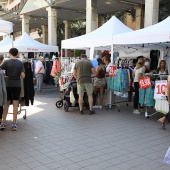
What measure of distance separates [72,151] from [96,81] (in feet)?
12.9

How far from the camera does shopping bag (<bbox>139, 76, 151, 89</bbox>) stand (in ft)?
22.7

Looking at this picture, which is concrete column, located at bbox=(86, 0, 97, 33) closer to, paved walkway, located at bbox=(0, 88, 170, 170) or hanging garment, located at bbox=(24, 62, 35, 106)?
paved walkway, located at bbox=(0, 88, 170, 170)

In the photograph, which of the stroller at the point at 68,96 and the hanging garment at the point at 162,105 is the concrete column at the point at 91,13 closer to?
the stroller at the point at 68,96

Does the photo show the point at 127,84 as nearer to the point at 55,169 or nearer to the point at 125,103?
the point at 125,103

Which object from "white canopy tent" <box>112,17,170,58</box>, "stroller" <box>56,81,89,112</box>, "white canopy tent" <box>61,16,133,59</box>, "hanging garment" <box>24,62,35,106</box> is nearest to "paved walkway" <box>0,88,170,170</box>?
"stroller" <box>56,81,89,112</box>

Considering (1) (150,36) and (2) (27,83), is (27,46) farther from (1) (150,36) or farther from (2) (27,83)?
(1) (150,36)

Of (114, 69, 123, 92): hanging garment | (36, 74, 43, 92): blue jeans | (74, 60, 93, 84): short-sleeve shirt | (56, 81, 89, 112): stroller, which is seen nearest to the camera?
(74, 60, 93, 84): short-sleeve shirt

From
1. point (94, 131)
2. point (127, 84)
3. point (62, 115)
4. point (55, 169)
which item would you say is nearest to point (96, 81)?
point (127, 84)

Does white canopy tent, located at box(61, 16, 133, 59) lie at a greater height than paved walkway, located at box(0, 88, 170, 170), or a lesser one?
greater

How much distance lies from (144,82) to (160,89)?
584 mm

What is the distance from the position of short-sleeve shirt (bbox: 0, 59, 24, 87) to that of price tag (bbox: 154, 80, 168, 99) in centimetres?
336

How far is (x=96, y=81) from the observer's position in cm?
832

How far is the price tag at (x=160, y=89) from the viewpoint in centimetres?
646

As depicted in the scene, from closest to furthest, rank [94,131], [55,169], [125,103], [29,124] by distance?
[55,169] → [94,131] → [29,124] → [125,103]
